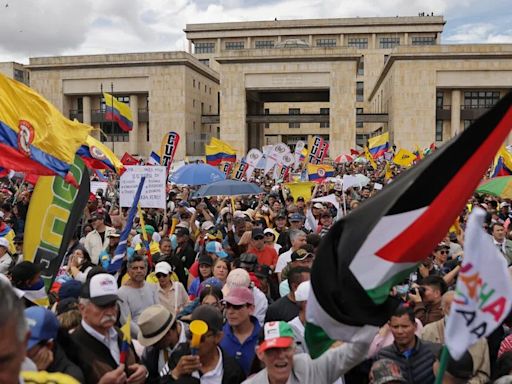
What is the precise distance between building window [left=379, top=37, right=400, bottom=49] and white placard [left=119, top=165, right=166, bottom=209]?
8368cm

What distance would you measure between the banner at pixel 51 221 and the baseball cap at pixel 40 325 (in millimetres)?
2408

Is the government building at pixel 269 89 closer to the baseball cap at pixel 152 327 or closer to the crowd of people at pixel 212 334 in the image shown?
the crowd of people at pixel 212 334

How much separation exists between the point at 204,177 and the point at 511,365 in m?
8.75

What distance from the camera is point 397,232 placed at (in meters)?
2.69

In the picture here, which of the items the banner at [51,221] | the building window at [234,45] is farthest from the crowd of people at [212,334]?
the building window at [234,45]

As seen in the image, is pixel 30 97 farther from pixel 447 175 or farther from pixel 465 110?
pixel 465 110

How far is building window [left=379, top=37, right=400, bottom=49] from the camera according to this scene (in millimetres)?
87125

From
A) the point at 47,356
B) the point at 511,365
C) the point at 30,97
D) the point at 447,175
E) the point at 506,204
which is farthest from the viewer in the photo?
the point at 506,204

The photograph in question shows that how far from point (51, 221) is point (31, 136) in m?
0.98

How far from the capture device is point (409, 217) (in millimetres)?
2689

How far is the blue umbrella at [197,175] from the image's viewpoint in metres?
11.8

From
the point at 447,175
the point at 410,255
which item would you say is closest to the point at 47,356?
the point at 410,255

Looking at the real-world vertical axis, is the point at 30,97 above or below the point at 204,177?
above

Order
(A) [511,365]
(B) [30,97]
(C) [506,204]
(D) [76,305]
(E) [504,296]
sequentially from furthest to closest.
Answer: (C) [506,204]
(B) [30,97]
(D) [76,305]
(A) [511,365]
(E) [504,296]
